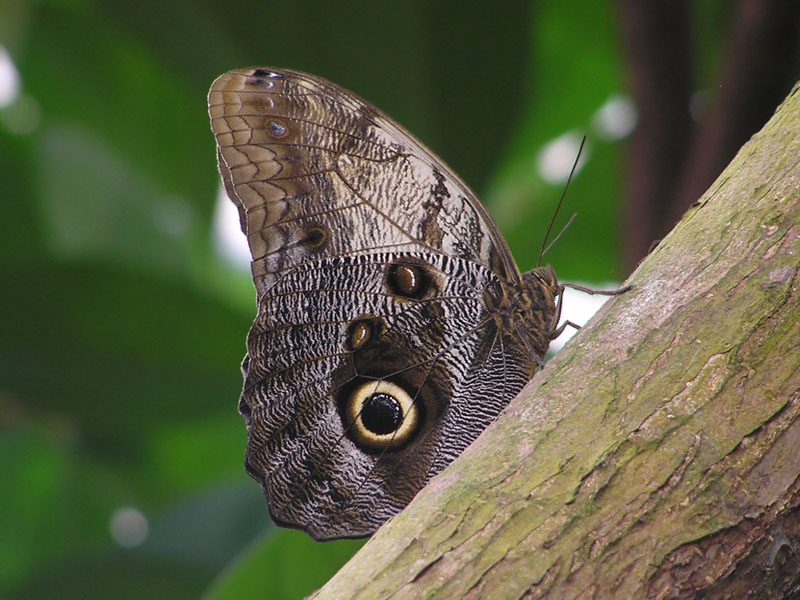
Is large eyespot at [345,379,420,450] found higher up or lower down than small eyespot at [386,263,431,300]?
lower down

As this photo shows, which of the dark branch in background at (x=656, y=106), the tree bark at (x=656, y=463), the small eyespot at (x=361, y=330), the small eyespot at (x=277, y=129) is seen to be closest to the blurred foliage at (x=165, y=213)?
the dark branch in background at (x=656, y=106)

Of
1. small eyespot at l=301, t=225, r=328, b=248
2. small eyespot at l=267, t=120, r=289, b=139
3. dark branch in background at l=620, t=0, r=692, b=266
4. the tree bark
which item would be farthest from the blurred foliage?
the tree bark

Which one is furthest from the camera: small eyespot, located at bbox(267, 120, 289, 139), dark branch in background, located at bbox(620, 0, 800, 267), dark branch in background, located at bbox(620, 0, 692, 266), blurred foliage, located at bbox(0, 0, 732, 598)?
blurred foliage, located at bbox(0, 0, 732, 598)

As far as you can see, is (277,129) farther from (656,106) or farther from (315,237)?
(656,106)

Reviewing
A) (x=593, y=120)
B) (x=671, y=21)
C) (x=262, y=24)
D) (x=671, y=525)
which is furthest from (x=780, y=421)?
(x=593, y=120)

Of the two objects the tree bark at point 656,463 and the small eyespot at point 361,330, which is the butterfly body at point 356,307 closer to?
the small eyespot at point 361,330

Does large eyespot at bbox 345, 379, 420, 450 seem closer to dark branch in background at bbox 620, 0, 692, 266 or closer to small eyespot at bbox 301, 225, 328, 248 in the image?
small eyespot at bbox 301, 225, 328, 248

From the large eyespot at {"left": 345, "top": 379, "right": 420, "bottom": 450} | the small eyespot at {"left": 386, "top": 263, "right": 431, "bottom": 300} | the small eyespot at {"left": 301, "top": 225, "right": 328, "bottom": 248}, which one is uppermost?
the small eyespot at {"left": 301, "top": 225, "right": 328, "bottom": 248}

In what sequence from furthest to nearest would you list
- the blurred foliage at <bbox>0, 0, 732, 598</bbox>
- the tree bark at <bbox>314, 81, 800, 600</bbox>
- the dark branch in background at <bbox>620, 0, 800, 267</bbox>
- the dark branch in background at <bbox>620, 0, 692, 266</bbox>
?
the blurred foliage at <bbox>0, 0, 732, 598</bbox> → the dark branch in background at <bbox>620, 0, 692, 266</bbox> → the dark branch in background at <bbox>620, 0, 800, 267</bbox> → the tree bark at <bbox>314, 81, 800, 600</bbox>
